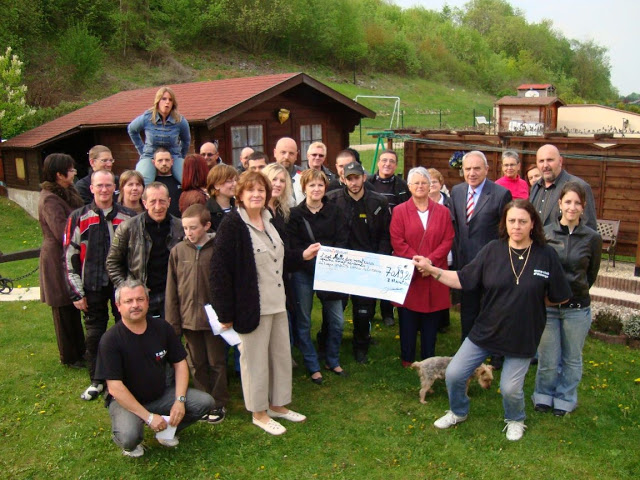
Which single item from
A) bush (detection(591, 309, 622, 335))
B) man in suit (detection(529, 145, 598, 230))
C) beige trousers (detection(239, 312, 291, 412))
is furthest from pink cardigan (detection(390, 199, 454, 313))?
bush (detection(591, 309, 622, 335))

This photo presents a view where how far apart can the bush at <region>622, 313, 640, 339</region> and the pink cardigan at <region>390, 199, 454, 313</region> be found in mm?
2701

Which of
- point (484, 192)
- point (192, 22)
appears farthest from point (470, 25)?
point (484, 192)

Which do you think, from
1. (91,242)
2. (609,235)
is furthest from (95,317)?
(609,235)

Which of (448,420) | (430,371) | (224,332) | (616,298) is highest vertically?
(224,332)

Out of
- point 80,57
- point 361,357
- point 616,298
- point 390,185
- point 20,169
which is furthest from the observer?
point 80,57

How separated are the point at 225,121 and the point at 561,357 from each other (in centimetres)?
920

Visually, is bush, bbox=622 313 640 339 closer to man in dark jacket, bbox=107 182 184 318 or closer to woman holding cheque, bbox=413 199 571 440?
woman holding cheque, bbox=413 199 571 440

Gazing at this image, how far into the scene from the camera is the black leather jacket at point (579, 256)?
484 centimetres

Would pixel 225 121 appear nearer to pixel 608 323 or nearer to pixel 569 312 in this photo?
pixel 608 323

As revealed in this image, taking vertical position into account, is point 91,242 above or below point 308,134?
below

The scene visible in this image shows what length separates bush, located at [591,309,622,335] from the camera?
7.18m

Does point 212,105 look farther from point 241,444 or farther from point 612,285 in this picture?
point 241,444

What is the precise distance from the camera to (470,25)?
10456 centimetres

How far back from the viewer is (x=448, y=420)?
4996 mm
